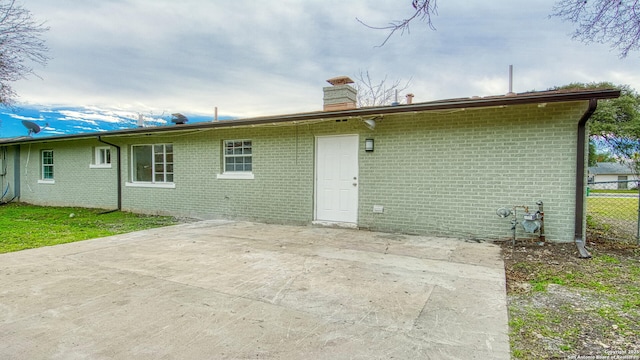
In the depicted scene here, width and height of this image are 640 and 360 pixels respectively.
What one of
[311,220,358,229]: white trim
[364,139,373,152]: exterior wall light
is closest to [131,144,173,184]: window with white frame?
[311,220,358,229]: white trim

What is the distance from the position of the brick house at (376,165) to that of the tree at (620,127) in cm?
1066

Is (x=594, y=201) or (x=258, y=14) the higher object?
(x=258, y=14)

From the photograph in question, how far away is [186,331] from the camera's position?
2.75m

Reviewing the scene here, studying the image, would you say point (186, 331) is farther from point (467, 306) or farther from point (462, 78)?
point (462, 78)

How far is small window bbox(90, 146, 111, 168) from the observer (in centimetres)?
1222

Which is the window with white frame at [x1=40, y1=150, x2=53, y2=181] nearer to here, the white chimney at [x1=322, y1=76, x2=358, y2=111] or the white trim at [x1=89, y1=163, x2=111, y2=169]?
the white trim at [x1=89, y1=163, x2=111, y2=169]

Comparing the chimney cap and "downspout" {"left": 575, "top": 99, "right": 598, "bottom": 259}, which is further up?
the chimney cap

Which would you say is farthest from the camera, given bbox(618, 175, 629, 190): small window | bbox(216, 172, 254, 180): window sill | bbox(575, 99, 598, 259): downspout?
bbox(216, 172, 254, 180): window sill

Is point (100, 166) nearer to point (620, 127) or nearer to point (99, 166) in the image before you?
point (99, 166)

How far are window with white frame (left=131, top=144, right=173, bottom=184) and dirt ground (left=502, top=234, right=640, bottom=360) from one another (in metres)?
9.47

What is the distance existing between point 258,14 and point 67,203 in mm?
10560

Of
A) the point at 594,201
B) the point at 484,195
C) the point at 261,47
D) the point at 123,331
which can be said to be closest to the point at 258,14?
the point at 261,47

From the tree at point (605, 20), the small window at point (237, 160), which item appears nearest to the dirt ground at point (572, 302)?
the tree at point (605, 20)

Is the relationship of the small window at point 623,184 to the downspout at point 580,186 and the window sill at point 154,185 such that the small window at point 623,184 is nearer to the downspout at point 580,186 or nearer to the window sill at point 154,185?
the downspout at point 580,186
